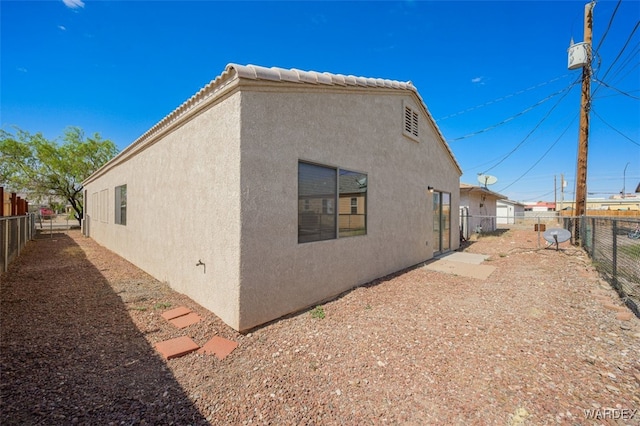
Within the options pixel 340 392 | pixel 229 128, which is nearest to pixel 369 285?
pixel 340 392

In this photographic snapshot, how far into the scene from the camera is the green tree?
20812 millimetres

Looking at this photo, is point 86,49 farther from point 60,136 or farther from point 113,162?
point 60,136

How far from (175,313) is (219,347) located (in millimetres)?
1371

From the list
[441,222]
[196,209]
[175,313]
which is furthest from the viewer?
[441,222]

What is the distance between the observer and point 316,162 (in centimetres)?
456

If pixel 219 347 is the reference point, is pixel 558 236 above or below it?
above

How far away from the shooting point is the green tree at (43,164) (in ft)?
68.3

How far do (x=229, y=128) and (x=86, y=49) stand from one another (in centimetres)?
761

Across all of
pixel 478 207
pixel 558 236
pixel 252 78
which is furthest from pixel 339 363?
pixel 478 207

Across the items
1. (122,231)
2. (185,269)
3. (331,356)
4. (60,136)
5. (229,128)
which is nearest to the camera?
(331,356)

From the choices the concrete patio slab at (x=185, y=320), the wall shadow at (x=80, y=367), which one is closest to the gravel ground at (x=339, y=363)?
the wall shadow at (x=80, y=367)

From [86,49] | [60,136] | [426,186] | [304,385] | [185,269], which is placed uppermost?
[60,136]

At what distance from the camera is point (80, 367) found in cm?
278

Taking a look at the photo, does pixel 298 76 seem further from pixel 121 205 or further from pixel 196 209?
pixel 121 205
